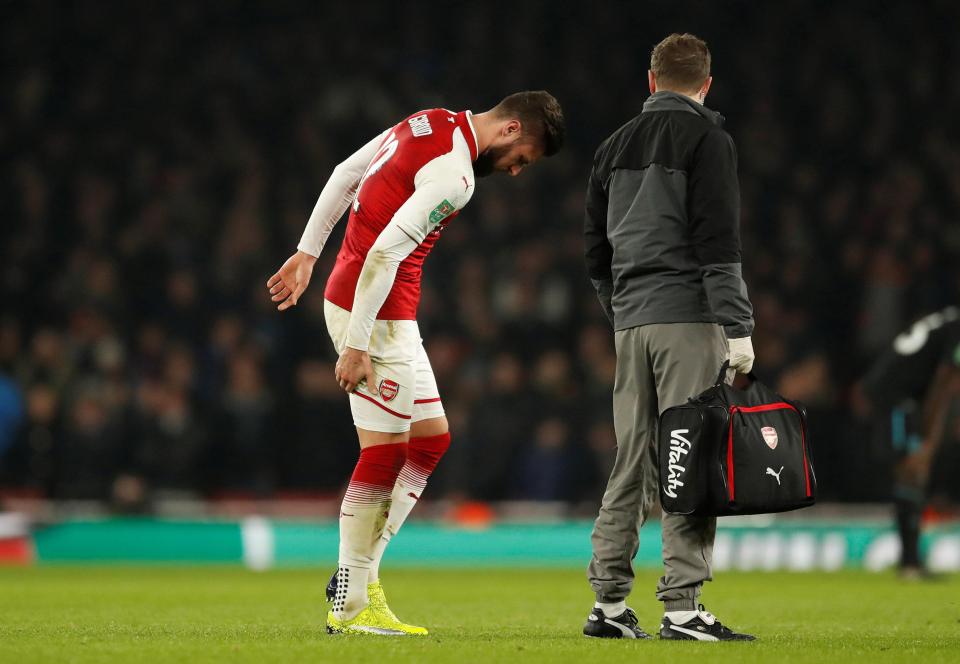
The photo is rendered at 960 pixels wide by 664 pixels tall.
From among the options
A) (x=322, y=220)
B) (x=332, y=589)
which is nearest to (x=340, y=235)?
(x=322, y=220)

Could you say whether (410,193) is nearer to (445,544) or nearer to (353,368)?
(353,368)

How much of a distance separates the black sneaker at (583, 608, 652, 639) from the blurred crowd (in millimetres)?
7618

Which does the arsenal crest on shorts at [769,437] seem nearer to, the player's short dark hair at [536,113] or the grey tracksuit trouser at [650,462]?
the grey tracksuit trouser at [650,462]

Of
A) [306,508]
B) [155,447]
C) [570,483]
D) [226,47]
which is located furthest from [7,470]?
[226,47]

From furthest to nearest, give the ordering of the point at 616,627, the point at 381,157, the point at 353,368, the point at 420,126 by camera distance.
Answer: the point at 381,157, the point at 420,126, the point at 616,627, the point at 353,368

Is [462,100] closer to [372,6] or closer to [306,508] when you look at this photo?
[372,6]

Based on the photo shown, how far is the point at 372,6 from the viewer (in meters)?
17.7

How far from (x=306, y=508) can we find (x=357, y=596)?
743cm

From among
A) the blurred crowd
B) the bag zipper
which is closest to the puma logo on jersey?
the bag zipper

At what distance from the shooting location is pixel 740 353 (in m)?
5.14

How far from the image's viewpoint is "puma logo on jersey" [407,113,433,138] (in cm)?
551

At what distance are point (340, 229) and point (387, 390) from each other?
1002 cm

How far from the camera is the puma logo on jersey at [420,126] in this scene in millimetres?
5512

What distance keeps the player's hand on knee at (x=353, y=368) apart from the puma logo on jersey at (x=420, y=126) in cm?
88
